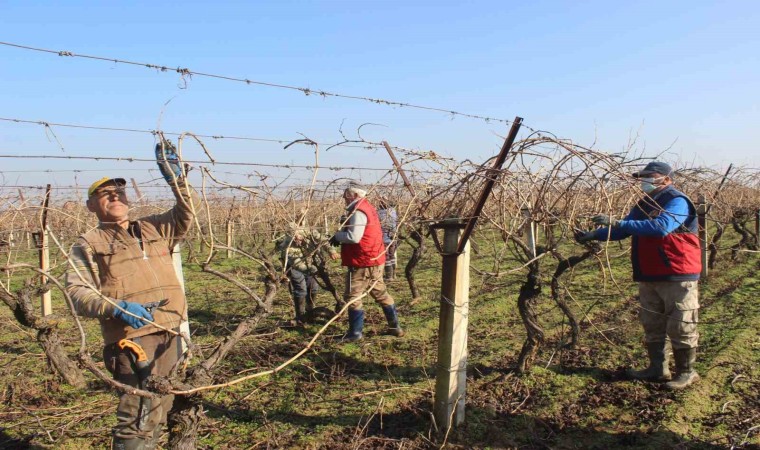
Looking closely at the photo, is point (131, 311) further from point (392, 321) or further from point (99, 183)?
point (392, 321)

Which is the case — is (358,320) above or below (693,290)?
below

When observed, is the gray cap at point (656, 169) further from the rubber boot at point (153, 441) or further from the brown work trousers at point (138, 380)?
the rubber boot at point (153, 441)

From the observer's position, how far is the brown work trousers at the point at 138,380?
2.48 metres

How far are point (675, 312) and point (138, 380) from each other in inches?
138

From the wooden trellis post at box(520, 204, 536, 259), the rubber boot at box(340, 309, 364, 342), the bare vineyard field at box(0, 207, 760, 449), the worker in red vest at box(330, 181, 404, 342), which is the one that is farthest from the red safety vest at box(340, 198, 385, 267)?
the wooden trellis post at box(520, 204, 536, 259)

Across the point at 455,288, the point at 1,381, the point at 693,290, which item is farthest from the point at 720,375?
the point at 1,381

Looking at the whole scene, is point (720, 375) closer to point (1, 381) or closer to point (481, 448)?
point (481, 448)

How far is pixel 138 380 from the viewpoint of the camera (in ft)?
8.49

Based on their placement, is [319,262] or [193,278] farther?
[193,278]

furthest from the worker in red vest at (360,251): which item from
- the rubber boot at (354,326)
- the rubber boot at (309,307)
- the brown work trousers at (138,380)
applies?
the brown work trousers at (138,380)

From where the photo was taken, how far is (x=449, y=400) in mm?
3020

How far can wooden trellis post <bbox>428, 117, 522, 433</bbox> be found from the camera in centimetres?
292

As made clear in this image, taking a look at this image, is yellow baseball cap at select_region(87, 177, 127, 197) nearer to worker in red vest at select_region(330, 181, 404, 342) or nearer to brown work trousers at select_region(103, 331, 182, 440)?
brown work trousers at select_region(103, 331, 182, 440)

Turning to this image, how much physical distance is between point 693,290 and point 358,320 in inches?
109
